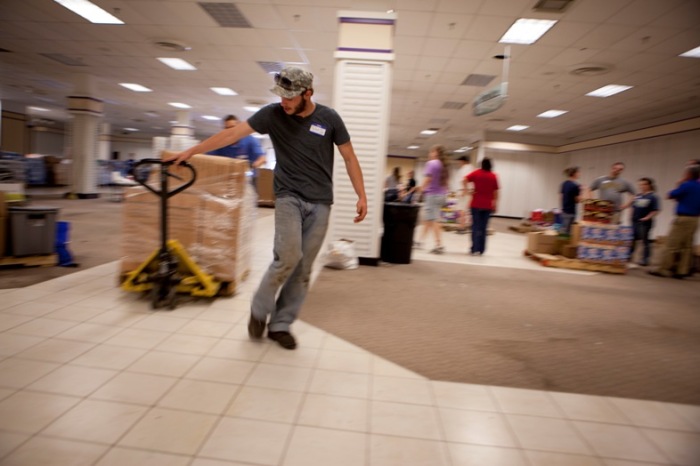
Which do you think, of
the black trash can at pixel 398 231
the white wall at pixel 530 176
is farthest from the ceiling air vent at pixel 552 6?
the white wall at pixel 530 176

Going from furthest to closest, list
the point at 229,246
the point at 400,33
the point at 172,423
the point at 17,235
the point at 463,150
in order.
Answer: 1. the point at 463,150
2. the point at 400,33
3. the point at 17,235
4. the point at 229,246
5. the point at 172,423

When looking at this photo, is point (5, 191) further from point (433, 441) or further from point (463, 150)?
point (463, 150)

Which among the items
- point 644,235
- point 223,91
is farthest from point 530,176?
point 223,91

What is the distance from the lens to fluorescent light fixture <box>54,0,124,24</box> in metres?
6.33

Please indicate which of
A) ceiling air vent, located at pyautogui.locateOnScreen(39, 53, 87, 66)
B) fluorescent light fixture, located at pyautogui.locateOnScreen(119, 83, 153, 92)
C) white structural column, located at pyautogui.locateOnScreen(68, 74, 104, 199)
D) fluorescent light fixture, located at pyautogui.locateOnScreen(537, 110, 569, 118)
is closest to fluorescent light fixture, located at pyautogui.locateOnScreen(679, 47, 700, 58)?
fluorescent light fixture, located at pyautogui.locateOnScreen(537, 110, 569, 118)

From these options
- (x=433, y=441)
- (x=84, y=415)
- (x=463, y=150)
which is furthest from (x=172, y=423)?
(x=463, y=150)

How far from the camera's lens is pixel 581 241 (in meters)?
5.81

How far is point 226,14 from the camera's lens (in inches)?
248

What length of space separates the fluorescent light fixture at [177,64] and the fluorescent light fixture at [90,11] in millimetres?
2099

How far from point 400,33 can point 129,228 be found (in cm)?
545

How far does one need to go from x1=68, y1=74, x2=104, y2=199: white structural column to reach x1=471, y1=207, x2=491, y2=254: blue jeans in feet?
38.2

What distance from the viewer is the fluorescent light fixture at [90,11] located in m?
6.33

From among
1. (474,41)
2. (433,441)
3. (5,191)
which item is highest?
(474,41)

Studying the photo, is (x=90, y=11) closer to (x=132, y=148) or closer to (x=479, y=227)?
(x=479, y=227)
